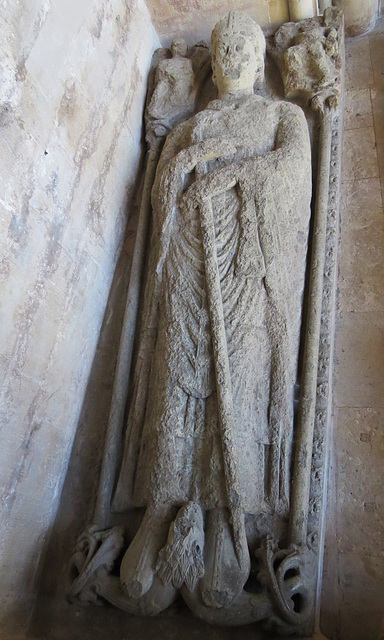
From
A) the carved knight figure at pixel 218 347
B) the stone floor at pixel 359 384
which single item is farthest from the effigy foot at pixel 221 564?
the stone floor at pixel 359 384

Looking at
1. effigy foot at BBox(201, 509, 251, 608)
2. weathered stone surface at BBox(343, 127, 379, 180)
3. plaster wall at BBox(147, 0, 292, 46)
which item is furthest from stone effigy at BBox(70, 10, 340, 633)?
plaster wall at BBox(147, 0, 292, 46)

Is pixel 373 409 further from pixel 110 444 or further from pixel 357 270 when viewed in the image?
pixel 110 444

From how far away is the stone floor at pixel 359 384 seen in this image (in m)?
2.38

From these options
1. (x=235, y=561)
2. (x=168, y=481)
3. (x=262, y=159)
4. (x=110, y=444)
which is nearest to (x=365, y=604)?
(x=235, y=561)

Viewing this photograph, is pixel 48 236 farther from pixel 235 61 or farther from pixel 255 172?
pixel 235 61

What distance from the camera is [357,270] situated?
3.28 metres

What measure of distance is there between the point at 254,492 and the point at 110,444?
879 millimetres

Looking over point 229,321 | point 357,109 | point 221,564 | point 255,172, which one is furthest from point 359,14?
point 221,564

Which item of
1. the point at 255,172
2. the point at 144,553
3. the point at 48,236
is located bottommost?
the point at 144,553

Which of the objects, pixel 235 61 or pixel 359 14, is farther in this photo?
pixel 359 14

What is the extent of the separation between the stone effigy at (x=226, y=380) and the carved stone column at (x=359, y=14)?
103 cm

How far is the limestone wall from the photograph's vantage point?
2.48 meters

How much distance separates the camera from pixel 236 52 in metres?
3.54

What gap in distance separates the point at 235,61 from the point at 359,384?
2.51 m
